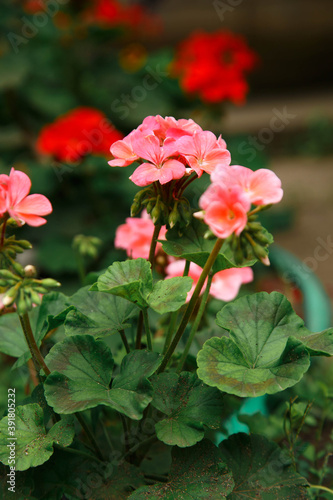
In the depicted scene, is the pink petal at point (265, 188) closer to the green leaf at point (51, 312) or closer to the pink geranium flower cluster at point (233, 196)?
the pink geranium flower cluster at point (233, 196)

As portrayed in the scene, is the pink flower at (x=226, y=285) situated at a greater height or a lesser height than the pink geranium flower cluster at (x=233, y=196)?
lesser

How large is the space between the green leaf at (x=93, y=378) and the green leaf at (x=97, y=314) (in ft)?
0.08

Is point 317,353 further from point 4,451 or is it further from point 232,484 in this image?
point 4,451

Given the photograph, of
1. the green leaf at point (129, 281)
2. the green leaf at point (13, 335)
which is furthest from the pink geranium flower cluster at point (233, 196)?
the green leaf at point (13, 335)

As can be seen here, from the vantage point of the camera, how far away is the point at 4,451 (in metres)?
0.54

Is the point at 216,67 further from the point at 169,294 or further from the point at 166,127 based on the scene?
the point at 169,294

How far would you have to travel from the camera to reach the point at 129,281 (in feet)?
1.87

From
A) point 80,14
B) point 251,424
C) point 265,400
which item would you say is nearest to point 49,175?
point 80,14

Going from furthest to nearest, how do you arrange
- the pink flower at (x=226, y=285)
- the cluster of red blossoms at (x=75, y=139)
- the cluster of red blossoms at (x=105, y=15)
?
the cluster of red blossoms at (x=105, y=15) < the cluster of red blossoms at (x=75, y=139) < the pink flower at (x=226, y=285)

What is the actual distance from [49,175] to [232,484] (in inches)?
53.1

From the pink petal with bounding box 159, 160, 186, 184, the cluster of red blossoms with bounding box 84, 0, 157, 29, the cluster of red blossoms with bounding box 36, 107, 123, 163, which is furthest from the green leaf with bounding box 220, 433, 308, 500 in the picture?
the cluster of red blossoms with bounding box 84, 0, 157, 29

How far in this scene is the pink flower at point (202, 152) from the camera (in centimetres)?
56

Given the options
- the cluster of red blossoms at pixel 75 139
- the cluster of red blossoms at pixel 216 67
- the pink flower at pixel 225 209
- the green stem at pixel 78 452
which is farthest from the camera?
the cluster of red blossoms at pixel 216 67

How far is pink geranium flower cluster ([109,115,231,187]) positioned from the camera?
0.55 meters
